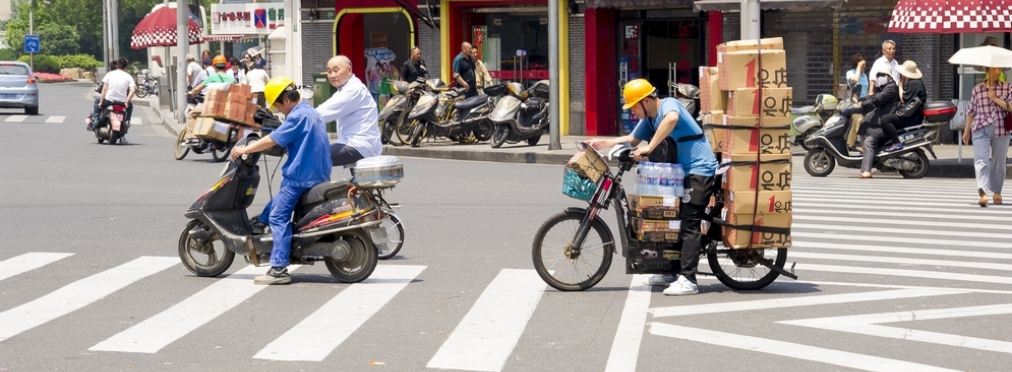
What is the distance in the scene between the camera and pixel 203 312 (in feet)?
28.6

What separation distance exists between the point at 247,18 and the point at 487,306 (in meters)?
38.5

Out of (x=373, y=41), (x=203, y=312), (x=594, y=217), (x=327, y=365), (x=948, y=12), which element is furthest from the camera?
(x=373, y=41)

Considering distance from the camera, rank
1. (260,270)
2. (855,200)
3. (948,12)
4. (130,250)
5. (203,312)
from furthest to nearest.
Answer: (948,12)
(855,200)
(130,250)
(260,270)
(203,312)

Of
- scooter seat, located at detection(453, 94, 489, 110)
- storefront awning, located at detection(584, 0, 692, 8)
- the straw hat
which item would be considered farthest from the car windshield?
the straw hat

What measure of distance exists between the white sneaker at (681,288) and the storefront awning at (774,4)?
40.9 ft

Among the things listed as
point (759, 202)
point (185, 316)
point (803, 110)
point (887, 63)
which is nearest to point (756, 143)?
point (759, 202)

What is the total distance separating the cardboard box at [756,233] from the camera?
925 centimetres

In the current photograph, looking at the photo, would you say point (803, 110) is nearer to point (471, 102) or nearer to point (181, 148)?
point (471, 102)

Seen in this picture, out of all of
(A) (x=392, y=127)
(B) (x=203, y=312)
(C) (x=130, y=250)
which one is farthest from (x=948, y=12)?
(B) (x=203, y=312)

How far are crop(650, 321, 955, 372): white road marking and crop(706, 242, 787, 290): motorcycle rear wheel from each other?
137cm

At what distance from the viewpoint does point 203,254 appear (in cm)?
1018

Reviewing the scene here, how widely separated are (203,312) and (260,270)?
6.07 ft

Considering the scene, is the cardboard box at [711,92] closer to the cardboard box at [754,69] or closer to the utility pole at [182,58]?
the cardboard box at [754,69]

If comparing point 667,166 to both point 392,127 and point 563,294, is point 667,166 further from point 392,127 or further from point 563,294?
point 392,127
